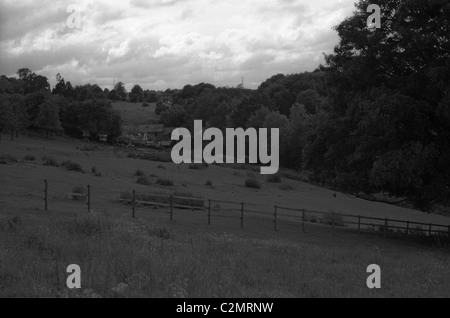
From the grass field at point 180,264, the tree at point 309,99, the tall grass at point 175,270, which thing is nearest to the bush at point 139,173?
the grass field at point 180,264

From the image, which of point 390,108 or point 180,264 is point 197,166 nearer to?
point 390,108

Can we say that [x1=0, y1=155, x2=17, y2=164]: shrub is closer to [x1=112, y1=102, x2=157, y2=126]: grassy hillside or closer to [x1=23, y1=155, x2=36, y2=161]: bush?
[x1=23, y1=155, x2=36, y2=161]: bush

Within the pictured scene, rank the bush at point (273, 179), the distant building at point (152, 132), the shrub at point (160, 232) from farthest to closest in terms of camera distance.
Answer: the distant building at point (152, 132), the bush at point (273, 179), the shrub at point (160, 232)

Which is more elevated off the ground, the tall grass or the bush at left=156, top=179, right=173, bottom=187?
the tall grass

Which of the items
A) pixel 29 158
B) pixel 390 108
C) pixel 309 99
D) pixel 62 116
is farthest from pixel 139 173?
pixel 309 99

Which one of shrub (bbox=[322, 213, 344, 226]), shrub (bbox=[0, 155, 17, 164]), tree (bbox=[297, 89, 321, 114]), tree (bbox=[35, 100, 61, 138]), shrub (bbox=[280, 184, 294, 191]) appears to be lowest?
shrub (bbox=[280, 184, 294, 191])

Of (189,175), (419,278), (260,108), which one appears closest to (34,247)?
(419,278)

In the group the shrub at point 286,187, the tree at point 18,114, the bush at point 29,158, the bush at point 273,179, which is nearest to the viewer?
the bush at point 29,158

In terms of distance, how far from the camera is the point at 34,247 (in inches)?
486

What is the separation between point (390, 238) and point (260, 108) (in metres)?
88.7

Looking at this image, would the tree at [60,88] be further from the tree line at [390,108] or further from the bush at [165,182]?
the tree line at [390,108]

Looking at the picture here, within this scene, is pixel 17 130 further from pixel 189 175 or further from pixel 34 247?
pixel 34 247

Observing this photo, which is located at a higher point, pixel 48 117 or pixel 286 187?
pixel 48 117

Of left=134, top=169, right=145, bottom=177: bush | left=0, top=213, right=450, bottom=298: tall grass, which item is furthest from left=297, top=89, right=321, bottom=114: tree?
left=0, top=213, right=450, bottom=298: tall grass
